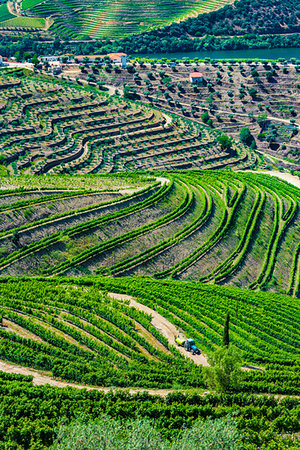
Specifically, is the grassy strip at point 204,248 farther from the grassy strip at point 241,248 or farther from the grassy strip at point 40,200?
the grassy strip at point 40,200

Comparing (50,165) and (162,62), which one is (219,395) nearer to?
(50,165)

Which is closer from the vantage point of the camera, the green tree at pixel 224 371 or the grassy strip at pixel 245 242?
the green tree at pixel 224 371

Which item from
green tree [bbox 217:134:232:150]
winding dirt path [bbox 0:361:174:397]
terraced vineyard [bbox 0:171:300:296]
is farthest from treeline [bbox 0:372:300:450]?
green tree [bbox 217:134:232:150]

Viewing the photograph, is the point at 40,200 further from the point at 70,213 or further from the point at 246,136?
Answer: the point at 246,136

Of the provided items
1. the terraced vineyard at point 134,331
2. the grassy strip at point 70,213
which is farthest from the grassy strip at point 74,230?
the terraced vineyard at point 134,331

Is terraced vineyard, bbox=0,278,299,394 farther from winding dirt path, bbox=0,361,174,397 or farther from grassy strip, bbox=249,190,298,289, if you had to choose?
grassy strip, bbox=249,190,298,289

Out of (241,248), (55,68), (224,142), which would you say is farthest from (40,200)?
(55,68)

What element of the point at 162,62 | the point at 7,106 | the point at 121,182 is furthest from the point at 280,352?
the point at 162,62
